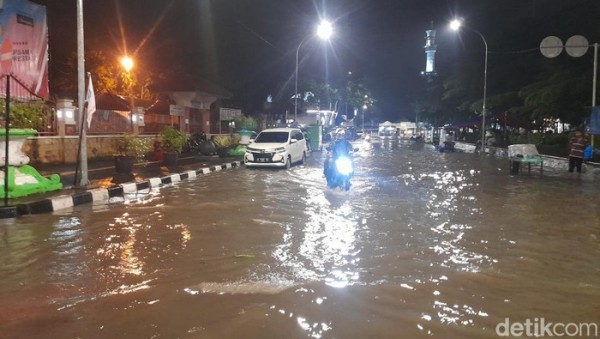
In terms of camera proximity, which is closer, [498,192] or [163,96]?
[498,192]

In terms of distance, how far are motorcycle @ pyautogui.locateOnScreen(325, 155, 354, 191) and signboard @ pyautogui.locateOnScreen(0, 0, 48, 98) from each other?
1041 centimetres

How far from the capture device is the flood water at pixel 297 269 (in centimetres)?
442

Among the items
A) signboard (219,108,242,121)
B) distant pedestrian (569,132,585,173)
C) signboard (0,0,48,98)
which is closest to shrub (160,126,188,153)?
signboard (0,0,48,98)

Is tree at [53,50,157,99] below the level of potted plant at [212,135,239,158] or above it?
above

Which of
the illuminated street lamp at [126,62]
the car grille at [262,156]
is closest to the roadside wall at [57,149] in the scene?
the car grille at [262,156]

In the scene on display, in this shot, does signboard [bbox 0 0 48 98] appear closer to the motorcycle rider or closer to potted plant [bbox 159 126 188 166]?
potted plant [bbox 159 126 188 166]

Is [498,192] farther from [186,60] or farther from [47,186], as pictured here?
[186,60]

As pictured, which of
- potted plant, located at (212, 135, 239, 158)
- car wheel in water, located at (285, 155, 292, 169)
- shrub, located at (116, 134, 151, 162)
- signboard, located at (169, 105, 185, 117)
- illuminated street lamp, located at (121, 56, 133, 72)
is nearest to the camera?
shrub, located at (116, 134, 151, 162)

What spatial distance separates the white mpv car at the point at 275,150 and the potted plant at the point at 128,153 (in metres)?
3.97

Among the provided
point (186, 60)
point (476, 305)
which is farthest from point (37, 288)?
point (186, 60)

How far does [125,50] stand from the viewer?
3234 cm

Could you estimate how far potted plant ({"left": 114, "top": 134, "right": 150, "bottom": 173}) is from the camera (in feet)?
54.2

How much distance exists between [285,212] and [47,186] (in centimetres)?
574

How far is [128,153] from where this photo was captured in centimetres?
1850
